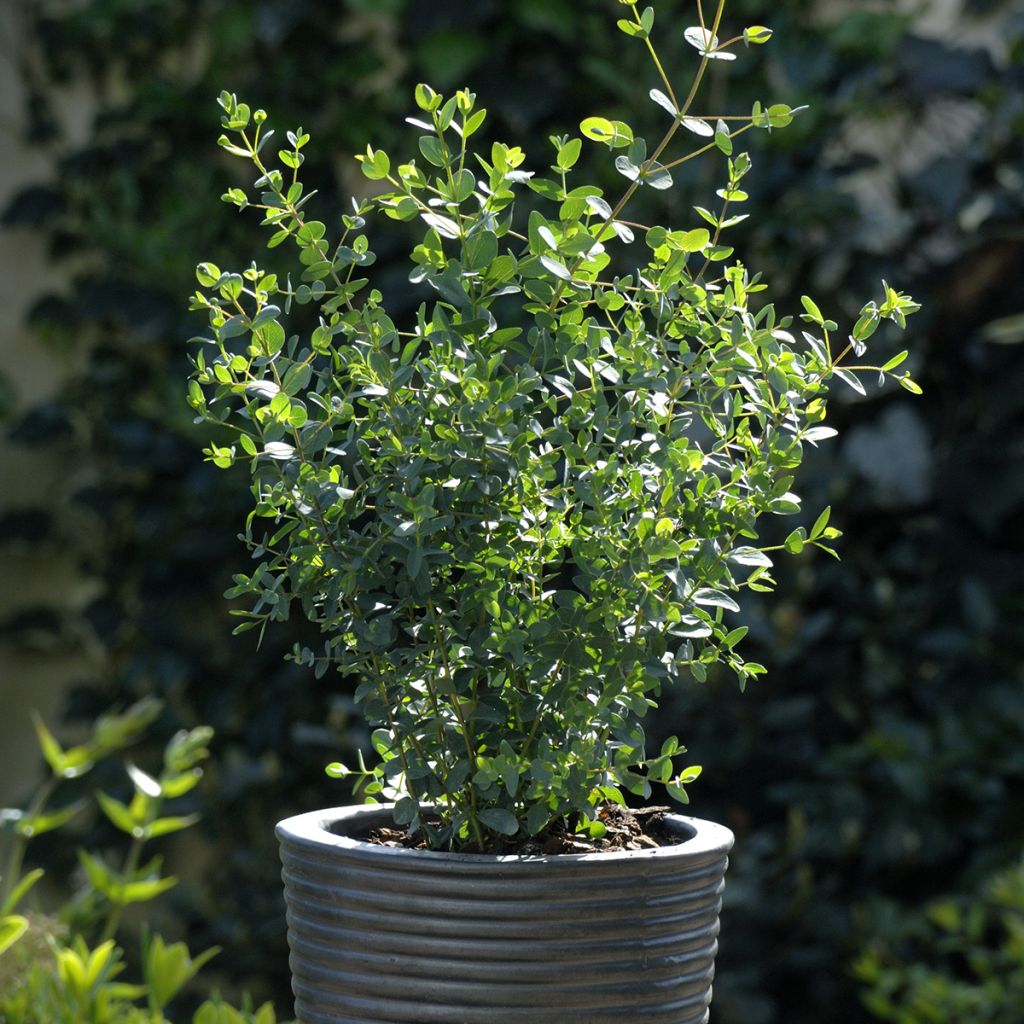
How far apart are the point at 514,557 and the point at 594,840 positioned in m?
0.16

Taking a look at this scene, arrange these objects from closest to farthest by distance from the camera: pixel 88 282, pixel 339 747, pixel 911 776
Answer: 1. pixel 911 776
2. pixel 339 747
3. pixel 88 282

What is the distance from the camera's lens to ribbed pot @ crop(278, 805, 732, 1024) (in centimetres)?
64

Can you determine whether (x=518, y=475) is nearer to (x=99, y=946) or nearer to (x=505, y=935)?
(x=505, y=935)

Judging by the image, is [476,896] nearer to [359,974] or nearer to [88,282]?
[359,974]

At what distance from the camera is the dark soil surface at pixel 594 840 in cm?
72

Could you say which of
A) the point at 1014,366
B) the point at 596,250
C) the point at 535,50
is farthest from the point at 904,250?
the point at 596,250

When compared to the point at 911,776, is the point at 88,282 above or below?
above

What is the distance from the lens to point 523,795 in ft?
2.42

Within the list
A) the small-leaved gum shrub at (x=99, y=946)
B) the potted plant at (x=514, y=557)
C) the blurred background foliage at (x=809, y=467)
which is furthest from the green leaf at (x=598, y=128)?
the blurred background foliage at (x=809, y=467)

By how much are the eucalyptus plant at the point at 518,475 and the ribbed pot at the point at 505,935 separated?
53mm

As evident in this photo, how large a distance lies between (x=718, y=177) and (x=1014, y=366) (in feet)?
1.80

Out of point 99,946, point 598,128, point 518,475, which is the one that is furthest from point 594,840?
point 99,946

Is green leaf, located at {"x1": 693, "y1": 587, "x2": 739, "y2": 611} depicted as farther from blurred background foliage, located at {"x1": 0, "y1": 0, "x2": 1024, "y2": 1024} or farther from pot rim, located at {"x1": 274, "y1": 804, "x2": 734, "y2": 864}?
blurred background foliage, located at {"x1": 0, "y1": 0, "x2": 1024, "y2": 1024}

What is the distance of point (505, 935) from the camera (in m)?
0.64
